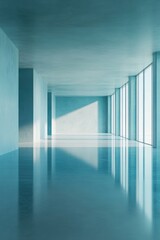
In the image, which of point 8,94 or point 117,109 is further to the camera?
point 117,109

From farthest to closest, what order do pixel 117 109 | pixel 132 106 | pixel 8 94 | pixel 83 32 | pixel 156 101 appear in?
pixel 117 109 → pixel 132 106 → pixel 156 101 → pixel 8 94 → pixel 83 32

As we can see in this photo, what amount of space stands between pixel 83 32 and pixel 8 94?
4.02m

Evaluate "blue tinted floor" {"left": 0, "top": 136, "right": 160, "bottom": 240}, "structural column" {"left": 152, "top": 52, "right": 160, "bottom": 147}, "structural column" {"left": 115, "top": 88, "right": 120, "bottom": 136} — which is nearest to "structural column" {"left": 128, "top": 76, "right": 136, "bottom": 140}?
"structural column" {"left": 152, "top": 52, "right": 160, "bottom": 147}

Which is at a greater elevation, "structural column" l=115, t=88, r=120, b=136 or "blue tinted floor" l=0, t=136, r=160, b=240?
"structural column" l=115, t=88, r=120, b=136

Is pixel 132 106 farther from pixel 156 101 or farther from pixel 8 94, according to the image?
pixel 8 94

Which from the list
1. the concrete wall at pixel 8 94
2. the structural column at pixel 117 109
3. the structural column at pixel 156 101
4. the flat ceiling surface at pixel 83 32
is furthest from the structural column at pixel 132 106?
the concrete wall at pixel 8 94

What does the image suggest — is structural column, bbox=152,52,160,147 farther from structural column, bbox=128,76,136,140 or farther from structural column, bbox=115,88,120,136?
structural column, bbox=115,88,120,136

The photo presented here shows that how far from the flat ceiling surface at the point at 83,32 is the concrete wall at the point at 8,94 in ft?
1.72

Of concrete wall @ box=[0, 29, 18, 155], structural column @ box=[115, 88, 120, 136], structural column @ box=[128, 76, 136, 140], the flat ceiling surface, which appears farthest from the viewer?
structural column @ box=[115, 88, 120, 136]

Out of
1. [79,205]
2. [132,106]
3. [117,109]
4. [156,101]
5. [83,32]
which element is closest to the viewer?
[79,205]

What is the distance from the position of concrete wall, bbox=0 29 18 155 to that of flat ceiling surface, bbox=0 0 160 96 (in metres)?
0.52

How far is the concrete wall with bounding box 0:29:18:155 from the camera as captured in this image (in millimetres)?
14977

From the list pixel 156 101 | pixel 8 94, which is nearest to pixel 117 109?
pixel 156 101

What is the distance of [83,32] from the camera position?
587 inches
